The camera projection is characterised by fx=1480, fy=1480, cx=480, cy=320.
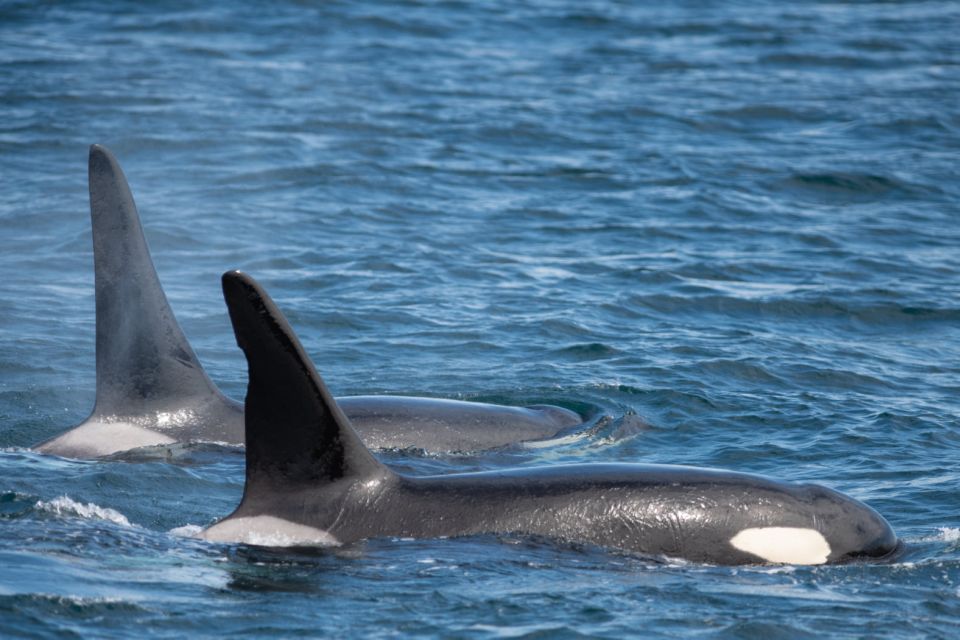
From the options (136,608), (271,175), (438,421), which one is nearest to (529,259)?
(271,175)

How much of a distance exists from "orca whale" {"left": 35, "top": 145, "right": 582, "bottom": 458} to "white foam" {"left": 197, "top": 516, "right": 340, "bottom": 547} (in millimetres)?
2631

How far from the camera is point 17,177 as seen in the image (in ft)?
68.1

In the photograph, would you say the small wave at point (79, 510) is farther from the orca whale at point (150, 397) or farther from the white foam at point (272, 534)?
the orca whale at point (150, 397)

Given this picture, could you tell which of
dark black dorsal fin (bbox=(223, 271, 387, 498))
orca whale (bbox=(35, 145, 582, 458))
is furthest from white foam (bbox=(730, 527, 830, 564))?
orca whale (bbox=(35, 145, 582, 458))

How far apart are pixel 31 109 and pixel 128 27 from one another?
715 centimetres

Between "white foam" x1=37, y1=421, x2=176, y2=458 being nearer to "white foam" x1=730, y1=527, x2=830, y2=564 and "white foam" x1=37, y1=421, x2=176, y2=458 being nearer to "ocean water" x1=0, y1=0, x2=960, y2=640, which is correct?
"ocean water" x1=0, y1=0, x2=960, y2=640

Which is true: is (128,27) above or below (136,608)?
above

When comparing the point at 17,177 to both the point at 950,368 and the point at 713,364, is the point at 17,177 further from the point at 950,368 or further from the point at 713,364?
the point at 950,368

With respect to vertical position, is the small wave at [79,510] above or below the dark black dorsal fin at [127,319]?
below

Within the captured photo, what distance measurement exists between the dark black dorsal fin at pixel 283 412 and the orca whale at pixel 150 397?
2638 mm

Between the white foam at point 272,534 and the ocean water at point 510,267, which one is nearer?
the ocean water at point 510,267

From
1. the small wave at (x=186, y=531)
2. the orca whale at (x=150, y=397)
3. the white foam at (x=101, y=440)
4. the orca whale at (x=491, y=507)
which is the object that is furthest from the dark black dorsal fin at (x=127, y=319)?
the orca whale at (x=491, y=507)

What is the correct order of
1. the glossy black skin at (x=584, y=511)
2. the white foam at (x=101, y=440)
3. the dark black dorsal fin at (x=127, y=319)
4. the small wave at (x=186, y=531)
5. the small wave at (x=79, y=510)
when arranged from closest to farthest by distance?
the glossy black skin at (x=584, y=511) < the small wave at (x=186, y=531) < the small wave at (x=79, y=510) < the dark black dorsal fin at (x=127, y=319) < the white foam at (x=101, y=440)

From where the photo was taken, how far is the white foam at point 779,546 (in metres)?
8.15
